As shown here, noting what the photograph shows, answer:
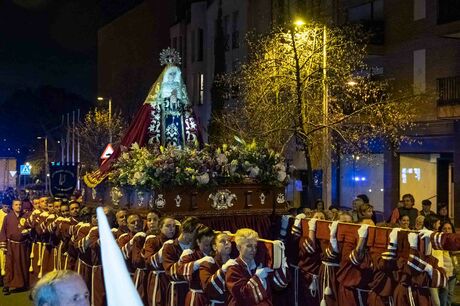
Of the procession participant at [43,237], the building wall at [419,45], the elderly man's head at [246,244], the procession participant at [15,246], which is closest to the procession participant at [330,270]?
the elderly man's head at [246,244]

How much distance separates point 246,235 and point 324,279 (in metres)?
2.25

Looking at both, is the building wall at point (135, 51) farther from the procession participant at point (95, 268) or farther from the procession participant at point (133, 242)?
the procession participant at point (133, 242)

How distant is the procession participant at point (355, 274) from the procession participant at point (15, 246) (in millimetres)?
7950

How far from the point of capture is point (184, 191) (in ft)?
30.6

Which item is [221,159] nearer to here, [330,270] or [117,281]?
[330,270]

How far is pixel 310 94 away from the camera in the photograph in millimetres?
20516

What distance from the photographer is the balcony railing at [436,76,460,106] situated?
2261cm

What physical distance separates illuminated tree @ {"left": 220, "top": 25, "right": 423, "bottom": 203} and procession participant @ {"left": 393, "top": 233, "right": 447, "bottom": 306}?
10.7m

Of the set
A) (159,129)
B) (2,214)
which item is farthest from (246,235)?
(2,214)

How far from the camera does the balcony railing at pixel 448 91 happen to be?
890 inches

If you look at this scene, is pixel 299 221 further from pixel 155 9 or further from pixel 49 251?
pixel 155 9

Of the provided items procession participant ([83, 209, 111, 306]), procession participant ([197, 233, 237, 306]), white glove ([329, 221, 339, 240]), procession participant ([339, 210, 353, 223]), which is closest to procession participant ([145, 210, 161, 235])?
procession participant ([83, 209, 111, 306])

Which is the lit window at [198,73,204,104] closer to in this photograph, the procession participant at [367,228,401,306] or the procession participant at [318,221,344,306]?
the procession participant at [318,221,344,306]

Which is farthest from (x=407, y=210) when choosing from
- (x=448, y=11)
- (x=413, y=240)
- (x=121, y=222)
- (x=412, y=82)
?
(x=412, y=82)
